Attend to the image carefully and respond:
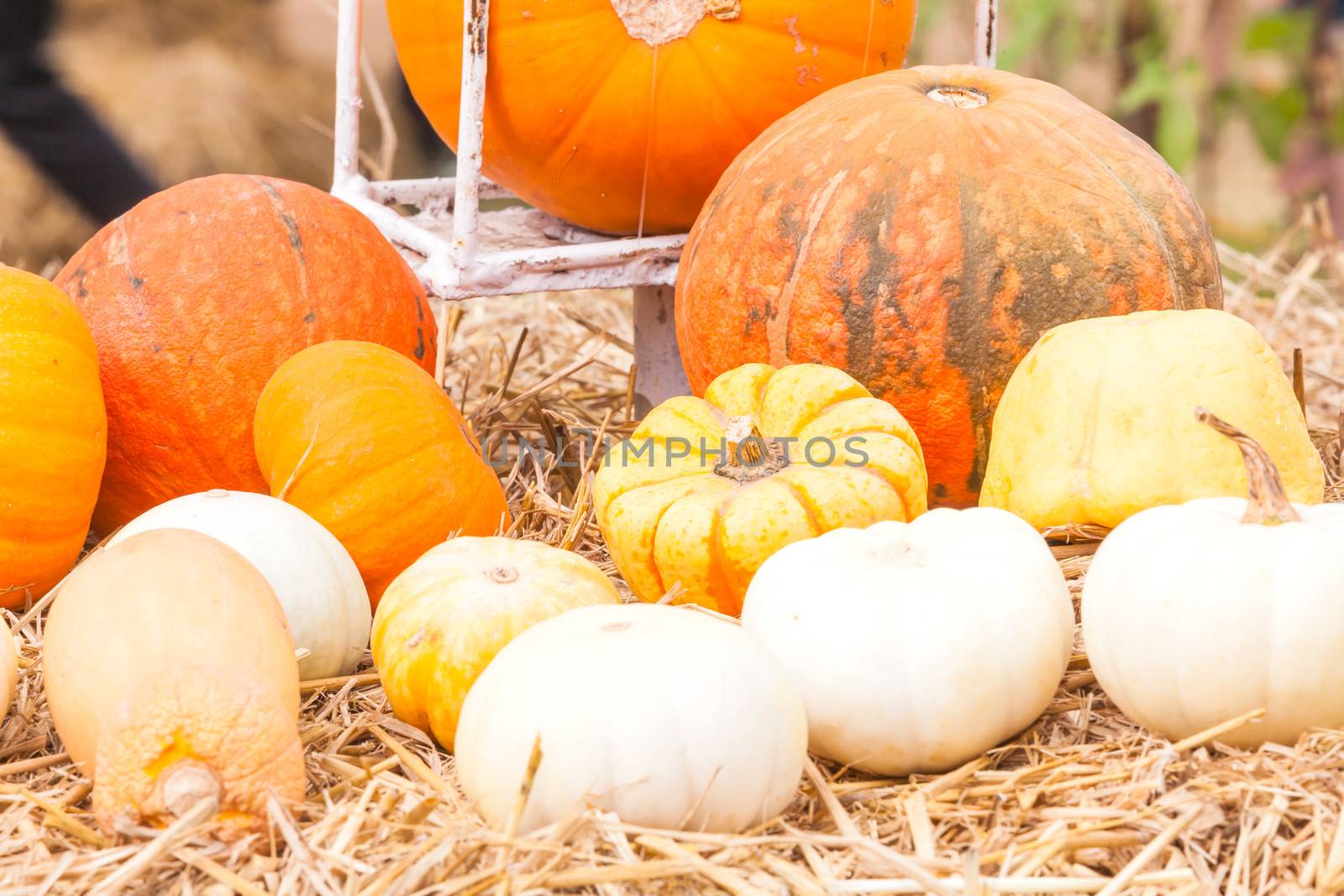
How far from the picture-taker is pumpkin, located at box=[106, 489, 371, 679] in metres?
2.07

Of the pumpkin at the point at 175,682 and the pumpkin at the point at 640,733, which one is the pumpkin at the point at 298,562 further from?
the pumpkin at the point at 640,733

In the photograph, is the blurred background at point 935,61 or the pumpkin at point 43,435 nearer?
the pumpkin at point 43,435

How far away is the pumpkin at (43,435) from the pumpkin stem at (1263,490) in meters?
1.78

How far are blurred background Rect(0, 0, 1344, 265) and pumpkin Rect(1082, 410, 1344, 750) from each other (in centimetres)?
302

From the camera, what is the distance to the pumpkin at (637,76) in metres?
2.93

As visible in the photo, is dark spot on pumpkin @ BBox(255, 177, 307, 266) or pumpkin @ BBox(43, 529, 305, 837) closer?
pumpkin @ BBox(43, 529, 305, 837)

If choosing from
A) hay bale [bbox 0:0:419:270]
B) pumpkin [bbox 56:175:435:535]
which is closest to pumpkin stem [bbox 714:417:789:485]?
pumpkin [bbox 56:175:435:535]

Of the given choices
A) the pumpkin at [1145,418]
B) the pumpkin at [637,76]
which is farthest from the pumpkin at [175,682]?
the pumpkin at [637,76]

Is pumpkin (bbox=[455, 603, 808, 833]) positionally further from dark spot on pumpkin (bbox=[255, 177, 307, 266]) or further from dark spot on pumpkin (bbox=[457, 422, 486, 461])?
dark spot on pumpkin (bbox=[255, 177, 307, 266])

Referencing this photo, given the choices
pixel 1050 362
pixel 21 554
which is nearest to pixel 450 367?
pixel 21 554

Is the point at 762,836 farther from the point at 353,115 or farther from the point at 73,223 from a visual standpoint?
the point at 73,223

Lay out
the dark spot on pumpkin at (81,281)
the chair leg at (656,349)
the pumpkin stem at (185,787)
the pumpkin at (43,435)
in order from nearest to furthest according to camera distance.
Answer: the pumpkin stem at (185,787)
the pumpkin at (43,435)
the dark spot on pumpkin at (81,281)
the chair leg at (656,349)

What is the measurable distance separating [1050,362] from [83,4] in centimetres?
362

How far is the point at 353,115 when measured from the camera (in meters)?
3.34
